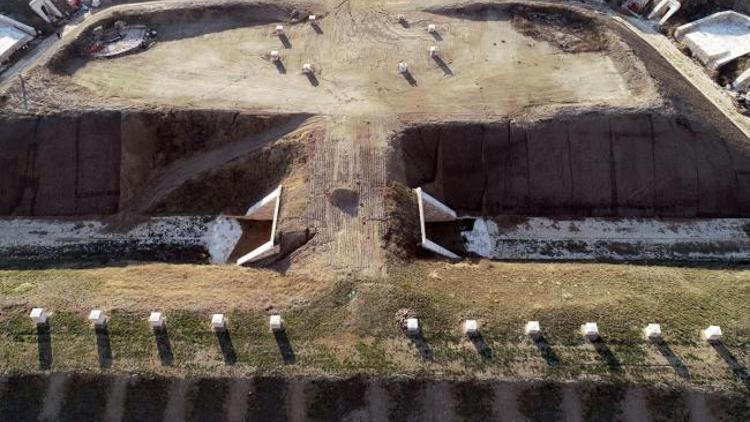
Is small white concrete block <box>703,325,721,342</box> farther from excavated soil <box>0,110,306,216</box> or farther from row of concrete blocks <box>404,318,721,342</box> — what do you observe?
excavated soil <box>0,110,306,216</box>

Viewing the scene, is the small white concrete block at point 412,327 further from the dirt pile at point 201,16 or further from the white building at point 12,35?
the white building at point 12,35

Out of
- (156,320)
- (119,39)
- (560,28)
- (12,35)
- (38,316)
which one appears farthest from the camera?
(560,28)

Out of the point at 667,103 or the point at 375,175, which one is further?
the point at 667,103

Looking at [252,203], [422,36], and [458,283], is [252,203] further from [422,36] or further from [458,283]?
[422,36]

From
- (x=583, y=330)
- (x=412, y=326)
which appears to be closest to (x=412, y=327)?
(x=412, y=326)

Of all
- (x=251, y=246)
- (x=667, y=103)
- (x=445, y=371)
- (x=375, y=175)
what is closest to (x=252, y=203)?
(x=251, y=246)

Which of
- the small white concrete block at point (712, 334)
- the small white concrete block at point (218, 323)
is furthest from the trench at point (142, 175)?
the small white concrete block at point (712, 334)

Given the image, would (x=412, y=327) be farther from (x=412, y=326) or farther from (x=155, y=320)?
(x=155, y=320)
